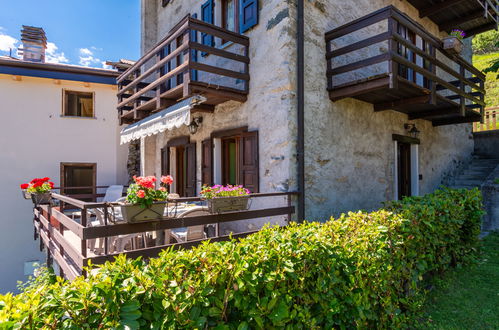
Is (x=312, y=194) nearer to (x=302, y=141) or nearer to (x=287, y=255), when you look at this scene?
(x=302, y=141)

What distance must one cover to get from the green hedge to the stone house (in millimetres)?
2741

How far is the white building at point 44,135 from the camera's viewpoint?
1152 centimetres

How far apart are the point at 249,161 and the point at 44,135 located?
9826 mm

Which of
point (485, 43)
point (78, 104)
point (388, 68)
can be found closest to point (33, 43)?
point (78, 104)

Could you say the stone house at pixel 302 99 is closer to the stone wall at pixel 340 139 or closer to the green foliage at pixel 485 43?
the stone wall at pixel 340 139

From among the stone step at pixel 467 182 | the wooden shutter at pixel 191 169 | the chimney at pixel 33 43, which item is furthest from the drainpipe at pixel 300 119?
the chimney at pixel 33 43

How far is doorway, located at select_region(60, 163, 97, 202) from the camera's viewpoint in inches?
493

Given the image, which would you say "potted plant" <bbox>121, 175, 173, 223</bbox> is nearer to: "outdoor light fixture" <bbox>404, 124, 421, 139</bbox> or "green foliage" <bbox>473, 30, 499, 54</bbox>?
"outdoor light fixture" <bbox>404, 124, 421, 139</bbox>

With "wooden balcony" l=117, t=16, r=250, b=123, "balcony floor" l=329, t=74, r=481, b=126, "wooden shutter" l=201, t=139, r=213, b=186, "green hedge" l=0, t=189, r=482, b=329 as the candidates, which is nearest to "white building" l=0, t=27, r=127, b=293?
"wooden balcony" l=117, t=16, r=250, b=123

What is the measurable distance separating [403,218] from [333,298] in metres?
1.88

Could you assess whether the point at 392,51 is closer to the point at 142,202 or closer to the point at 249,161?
the point at 249,161

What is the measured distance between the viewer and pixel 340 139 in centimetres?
695

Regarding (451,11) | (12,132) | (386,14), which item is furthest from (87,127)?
(451,11)

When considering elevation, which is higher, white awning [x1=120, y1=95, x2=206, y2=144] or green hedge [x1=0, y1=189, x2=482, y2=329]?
white awning [x1=120, y1=95, x2=206, y2=144]
